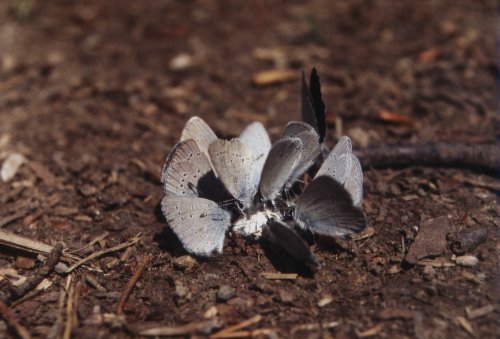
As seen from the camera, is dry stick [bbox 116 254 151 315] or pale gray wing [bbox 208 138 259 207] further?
pale gray wing [bbox 208 138 259 207]

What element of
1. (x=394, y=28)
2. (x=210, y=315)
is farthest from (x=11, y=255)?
(x=394, y=28)

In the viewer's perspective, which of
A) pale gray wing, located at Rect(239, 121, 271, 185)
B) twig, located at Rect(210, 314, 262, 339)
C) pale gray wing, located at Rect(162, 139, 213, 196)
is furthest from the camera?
pale gray wing, located at Rect(239, 121, 271, 185)

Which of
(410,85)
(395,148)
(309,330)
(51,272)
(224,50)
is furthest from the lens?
(224,50)

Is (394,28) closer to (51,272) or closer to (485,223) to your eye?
(485,223)

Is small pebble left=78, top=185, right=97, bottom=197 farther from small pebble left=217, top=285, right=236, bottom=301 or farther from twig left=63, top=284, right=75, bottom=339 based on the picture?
small pebble left=217, top=285, right=236, bottom=301

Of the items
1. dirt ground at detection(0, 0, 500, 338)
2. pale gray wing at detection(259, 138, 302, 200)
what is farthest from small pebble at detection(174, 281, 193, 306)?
pale gray wing at detection(259, 138, 302, 200)

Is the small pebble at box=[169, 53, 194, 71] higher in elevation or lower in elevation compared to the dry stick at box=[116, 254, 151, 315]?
higher
